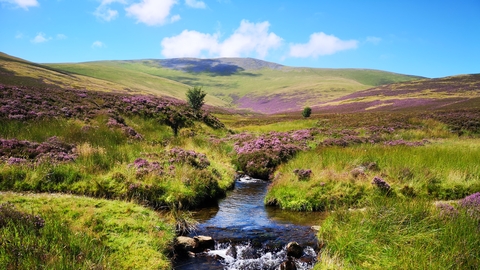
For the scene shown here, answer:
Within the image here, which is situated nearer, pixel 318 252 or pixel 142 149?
pixel 318 252

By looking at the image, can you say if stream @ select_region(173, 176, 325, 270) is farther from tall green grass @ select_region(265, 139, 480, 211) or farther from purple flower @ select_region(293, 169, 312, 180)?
purple flower @ select_region(293, 169, 312, 180)

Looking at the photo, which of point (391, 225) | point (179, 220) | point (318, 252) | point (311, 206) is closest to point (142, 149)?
point (179, 220)

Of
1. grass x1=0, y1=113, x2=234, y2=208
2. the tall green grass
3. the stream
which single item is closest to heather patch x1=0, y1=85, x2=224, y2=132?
grass x1=0, y1=113, x2=234, y2=208

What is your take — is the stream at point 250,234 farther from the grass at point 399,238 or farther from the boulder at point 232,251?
the grass at point 399,238

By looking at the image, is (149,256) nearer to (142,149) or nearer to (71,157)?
(71,157)

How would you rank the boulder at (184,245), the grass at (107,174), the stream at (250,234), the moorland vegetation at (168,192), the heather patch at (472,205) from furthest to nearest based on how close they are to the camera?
the grass at (107,174), the boulder at (184,245), the stream at (250,234), the heather patch at (472,205), the moorland vegetation at (168,192)

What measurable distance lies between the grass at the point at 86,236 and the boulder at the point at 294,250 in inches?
134

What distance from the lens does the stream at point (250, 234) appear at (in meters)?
8.37

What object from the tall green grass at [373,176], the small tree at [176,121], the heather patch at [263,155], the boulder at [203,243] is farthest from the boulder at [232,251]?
the small tree at [176,121]

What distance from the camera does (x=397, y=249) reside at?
7043 mm

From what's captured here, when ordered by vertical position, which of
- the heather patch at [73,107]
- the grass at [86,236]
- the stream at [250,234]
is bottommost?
the stream at [250,234]

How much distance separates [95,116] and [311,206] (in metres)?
17.6

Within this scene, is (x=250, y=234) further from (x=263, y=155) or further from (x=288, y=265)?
(x=263, y=155)

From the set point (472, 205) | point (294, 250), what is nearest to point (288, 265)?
point (294, 250)
